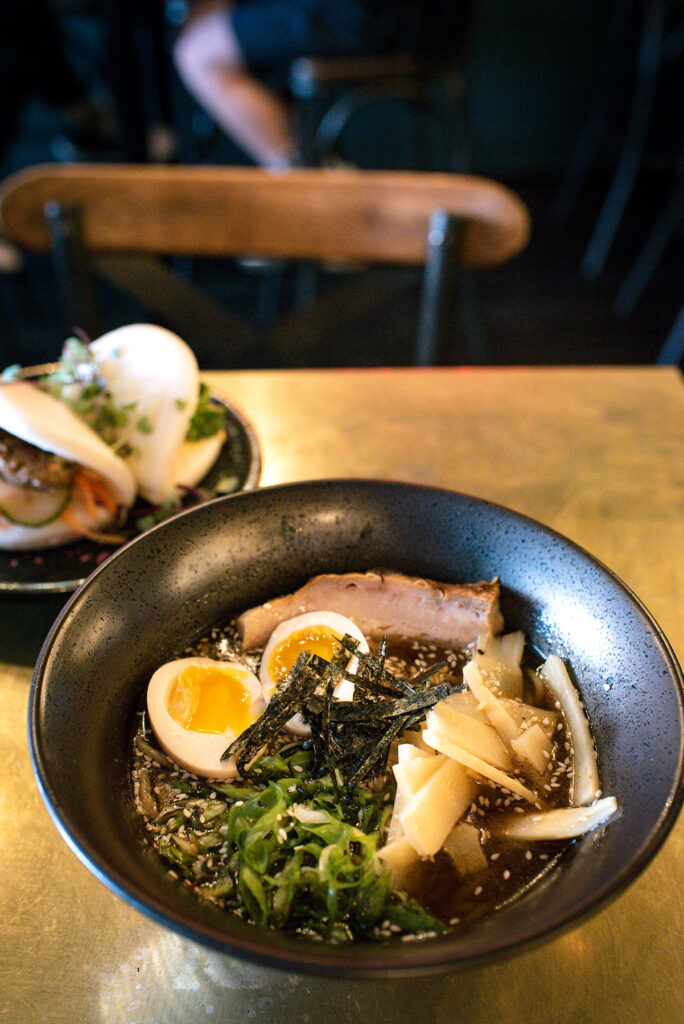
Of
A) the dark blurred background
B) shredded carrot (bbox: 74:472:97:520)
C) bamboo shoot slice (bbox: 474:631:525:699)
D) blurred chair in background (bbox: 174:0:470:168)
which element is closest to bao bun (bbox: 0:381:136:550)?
shredded carrot (bbox: 74:472:97:520)

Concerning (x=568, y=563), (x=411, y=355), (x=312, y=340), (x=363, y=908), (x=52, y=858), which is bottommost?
(x=411, y=355)

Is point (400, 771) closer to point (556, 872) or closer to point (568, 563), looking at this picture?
point (556, 872)

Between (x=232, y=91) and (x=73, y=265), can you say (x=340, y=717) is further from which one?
(x=232, y=91)

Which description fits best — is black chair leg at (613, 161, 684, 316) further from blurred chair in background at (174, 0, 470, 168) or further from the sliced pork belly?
the sliced pork belly

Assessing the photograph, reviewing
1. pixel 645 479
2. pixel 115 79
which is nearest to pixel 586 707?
pixel 645 479

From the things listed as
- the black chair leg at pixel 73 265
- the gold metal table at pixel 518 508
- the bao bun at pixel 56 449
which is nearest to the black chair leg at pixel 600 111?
the black chair leg at pixel 73 265

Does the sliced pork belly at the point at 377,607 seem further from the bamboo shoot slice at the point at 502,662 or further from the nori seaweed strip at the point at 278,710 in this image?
the nori seaweed strip at the point at 278,710

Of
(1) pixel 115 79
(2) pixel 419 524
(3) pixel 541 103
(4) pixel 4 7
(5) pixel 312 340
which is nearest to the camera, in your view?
(2) pixel 419 524
